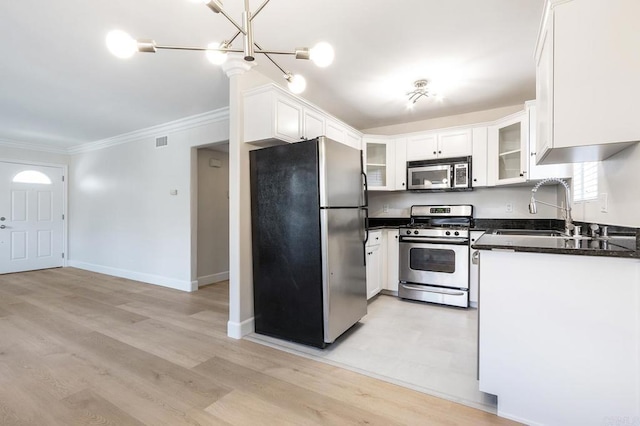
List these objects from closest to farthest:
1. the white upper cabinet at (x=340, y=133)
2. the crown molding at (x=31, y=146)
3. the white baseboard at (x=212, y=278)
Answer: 1. the white upper cabinet at (x=340, y=133)
2. the white baseboard at (x=212, y=278)
3. the crown molding at (x=31, y=146)

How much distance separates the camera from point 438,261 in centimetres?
363

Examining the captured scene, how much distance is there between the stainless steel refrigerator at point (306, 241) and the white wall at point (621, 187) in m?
1.80

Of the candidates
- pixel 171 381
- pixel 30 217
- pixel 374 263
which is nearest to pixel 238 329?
pixel 171 381

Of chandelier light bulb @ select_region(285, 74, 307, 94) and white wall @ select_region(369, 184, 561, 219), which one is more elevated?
chandelier light bulb @ select_region(285, 74, 307, 94)

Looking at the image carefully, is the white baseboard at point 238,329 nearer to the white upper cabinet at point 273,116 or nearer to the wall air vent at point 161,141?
the white upper cabinet at point 273,116

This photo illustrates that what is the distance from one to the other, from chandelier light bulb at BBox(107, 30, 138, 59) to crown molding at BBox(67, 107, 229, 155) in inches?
103

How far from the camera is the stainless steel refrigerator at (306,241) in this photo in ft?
7.88

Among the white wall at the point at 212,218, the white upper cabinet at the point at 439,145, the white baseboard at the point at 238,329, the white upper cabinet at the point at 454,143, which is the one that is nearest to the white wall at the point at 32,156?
the white wall at the point at 212,218

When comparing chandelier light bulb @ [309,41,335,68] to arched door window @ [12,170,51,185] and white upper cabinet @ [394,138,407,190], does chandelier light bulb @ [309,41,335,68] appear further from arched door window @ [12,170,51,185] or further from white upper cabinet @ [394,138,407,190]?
arched door window @ [12,170,51,185]

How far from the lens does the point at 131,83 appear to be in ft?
10.4

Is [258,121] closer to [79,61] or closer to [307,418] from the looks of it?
[79,61]

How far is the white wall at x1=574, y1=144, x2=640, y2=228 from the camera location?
1521mm

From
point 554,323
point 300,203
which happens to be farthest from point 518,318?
point 300,203

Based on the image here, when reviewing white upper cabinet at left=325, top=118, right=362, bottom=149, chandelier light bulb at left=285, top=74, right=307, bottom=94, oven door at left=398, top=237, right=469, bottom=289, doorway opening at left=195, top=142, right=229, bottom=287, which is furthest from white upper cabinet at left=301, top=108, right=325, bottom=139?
doorway opening at left=195, top=142, right=229, bottom=287
